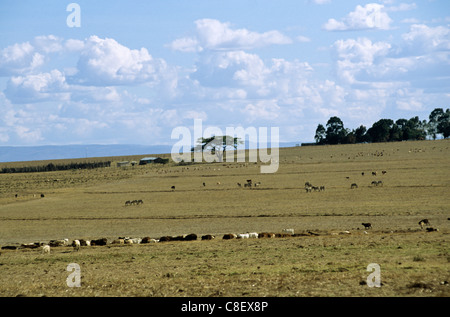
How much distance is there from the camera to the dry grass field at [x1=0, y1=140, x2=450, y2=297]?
50.0 ft

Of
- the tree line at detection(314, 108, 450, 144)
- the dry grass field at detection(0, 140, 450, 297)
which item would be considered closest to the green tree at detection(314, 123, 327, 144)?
the tree line at detection(314, 108, 450, 144)

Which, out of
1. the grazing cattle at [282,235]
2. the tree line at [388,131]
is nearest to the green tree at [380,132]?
the tree line at [388,131]

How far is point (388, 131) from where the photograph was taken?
14462 centimetres

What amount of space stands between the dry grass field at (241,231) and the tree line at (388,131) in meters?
70.6

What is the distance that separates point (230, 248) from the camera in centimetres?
2366

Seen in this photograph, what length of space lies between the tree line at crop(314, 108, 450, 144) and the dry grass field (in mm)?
70551

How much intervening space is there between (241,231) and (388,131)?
4757 inches

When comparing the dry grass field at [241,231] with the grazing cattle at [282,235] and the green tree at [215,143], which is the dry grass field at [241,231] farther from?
the green tree at [215,143]

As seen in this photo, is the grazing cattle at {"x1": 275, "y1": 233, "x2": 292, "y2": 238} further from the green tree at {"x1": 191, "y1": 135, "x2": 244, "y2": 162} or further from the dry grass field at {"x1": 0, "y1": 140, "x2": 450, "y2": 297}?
the green tree at {"x1": 191, "y1": 135, "x2": 244, "y2": 162}

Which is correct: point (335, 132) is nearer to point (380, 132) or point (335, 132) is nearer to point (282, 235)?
point (380, 132)

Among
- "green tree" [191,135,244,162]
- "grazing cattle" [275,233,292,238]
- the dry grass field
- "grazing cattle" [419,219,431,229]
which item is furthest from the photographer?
"green tree" [191,135,244,162]

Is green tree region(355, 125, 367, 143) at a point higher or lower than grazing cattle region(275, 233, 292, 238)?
higher

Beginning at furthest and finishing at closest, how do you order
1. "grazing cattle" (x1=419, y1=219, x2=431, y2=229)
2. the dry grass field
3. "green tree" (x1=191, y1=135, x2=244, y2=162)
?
"green tree" (x1=191, y1=135, x2=244, y2=162) < "grazing cattle" (x1=419, y1=219, x2=431, y2=229) < the dry grass field

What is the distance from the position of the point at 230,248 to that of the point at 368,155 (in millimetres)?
75699
